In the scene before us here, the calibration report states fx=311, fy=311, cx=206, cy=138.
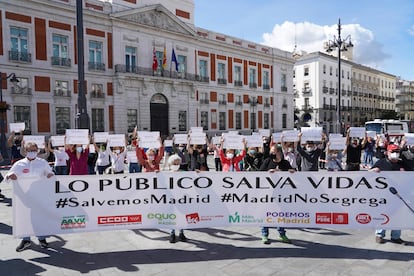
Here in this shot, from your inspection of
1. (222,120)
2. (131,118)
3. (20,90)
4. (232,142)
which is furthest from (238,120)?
(232,142)

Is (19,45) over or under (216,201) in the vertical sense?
over

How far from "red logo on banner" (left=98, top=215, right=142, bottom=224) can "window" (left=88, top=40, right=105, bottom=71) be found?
86.4ft

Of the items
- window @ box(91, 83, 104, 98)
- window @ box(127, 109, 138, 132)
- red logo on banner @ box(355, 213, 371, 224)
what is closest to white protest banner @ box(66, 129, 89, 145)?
red logo on banner @ box(355, 213, 371, 224)

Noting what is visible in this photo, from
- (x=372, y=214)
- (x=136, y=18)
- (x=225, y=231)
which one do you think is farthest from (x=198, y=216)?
(x=136, y=18)

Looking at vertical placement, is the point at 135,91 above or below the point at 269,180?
above

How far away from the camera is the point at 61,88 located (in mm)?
27047

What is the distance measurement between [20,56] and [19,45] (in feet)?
3.01

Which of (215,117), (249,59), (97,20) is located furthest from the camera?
(249,59)

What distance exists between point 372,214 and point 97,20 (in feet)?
97.0

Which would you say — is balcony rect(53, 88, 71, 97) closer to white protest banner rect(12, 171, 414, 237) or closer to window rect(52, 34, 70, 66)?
window rect(52, 34, 70, 66)

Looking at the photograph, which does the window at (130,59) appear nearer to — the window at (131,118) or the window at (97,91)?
the window at (97,91)

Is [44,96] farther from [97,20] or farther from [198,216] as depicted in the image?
[198,216]

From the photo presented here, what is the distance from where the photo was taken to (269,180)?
5242 mm

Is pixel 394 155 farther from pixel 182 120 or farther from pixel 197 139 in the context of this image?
pixel 182 120
